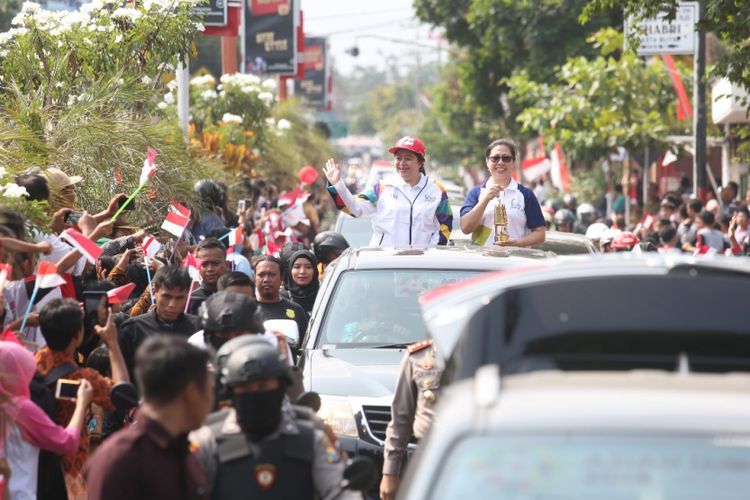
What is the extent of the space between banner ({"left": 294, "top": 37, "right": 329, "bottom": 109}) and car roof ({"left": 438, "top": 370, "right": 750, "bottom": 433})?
62531 mm

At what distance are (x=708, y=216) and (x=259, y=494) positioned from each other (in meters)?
13.6

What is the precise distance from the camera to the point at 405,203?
10.8 meters

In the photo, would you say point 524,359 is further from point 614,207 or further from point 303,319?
point 614,207

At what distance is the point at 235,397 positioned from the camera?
14.8ft

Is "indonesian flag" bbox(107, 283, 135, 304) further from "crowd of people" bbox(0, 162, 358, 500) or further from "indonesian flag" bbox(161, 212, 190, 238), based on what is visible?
"indonesian flag" bbox(161, 212, 190, 238)

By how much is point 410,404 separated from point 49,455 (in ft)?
5.26

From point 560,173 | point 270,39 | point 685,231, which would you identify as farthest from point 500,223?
point 560,173

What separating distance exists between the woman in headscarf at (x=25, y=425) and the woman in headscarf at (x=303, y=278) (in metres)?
5.38

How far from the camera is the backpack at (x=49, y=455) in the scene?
20.1ft

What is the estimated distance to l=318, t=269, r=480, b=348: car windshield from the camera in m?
8.56

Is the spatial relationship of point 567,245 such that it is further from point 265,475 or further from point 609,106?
point 609,106

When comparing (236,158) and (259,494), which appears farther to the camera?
(236,158)

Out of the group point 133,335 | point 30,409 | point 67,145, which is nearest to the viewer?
point 30,409

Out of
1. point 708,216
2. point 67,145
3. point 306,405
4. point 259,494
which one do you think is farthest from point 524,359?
point 708,216
